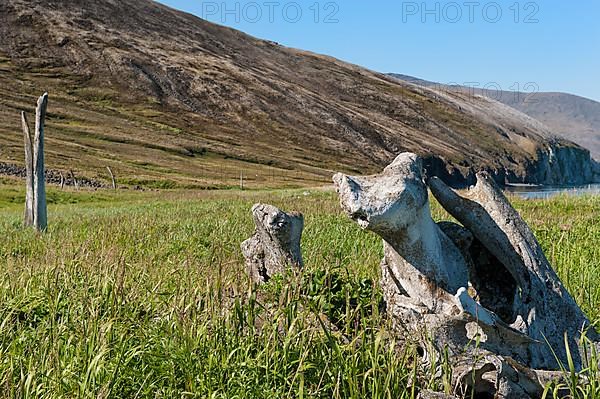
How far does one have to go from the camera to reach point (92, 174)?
6919 cm

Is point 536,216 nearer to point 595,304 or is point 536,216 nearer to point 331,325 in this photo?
point 595,304

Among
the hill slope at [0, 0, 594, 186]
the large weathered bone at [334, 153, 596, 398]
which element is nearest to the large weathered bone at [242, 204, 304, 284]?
the large weathered bone at [334, 153, 596, 398]

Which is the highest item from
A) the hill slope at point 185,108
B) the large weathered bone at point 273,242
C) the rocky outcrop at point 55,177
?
the hill slope at point 185,108

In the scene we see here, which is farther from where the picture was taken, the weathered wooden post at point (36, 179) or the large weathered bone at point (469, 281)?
the weathered wooden post at point (36, 179)

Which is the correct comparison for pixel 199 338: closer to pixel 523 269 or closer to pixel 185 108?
pixel 523 269

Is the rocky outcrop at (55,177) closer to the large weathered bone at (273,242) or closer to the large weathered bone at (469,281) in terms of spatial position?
the large weathered bone at (273,242)

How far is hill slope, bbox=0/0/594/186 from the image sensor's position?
106 meters

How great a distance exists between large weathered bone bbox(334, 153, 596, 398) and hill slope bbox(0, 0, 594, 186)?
8127cm

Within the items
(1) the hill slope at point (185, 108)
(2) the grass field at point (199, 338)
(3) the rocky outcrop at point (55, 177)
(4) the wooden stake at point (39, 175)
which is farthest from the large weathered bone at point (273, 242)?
(1) the hill slope at point (185, 108)

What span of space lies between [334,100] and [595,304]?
185141 mm

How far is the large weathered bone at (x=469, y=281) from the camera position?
161 inches

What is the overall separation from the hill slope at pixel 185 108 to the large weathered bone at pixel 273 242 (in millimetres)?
79276

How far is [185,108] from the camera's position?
479 feet

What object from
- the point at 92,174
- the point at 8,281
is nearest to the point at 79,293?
the point at 8,281
